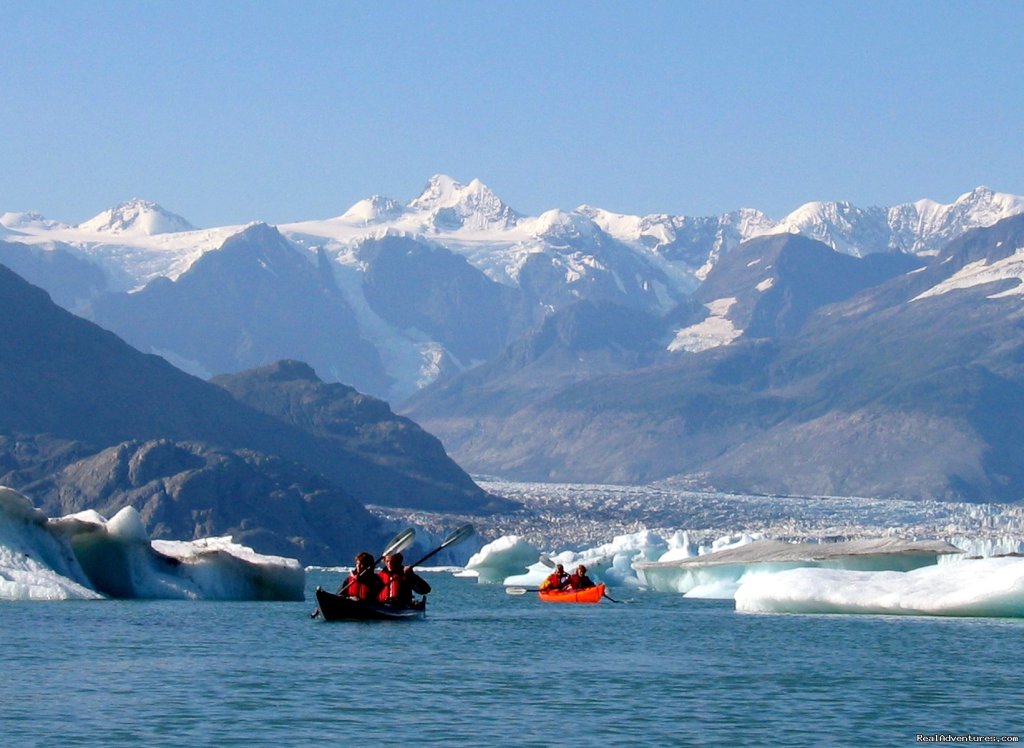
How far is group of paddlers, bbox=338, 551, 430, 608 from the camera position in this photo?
101 meters

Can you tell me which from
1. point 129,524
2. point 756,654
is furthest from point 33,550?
point 756,654

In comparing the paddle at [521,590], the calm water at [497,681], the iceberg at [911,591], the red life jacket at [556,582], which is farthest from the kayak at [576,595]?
the calm water at [497,681]

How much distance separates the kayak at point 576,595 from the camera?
14162 cm

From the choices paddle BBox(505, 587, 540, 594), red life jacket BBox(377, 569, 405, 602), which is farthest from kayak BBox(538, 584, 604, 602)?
red life jacket BBox(377, 569, 405, 602)

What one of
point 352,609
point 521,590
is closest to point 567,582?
point 521,590

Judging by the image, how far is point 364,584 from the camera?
102 meters

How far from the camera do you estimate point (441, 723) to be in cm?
6094

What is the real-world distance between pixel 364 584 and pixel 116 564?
25.1 metres

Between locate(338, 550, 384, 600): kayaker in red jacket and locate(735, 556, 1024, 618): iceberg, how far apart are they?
2088cm

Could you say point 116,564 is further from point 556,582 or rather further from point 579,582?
point 556,582

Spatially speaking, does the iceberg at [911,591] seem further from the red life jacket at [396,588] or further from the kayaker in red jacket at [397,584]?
the red life jacket at [396,588]

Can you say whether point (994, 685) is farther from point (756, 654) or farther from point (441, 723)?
point (441, 723)

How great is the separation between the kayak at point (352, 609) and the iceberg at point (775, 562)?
28.8 m

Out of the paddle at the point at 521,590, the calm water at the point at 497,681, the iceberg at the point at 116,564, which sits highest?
the iceberg at the point at 116,564
